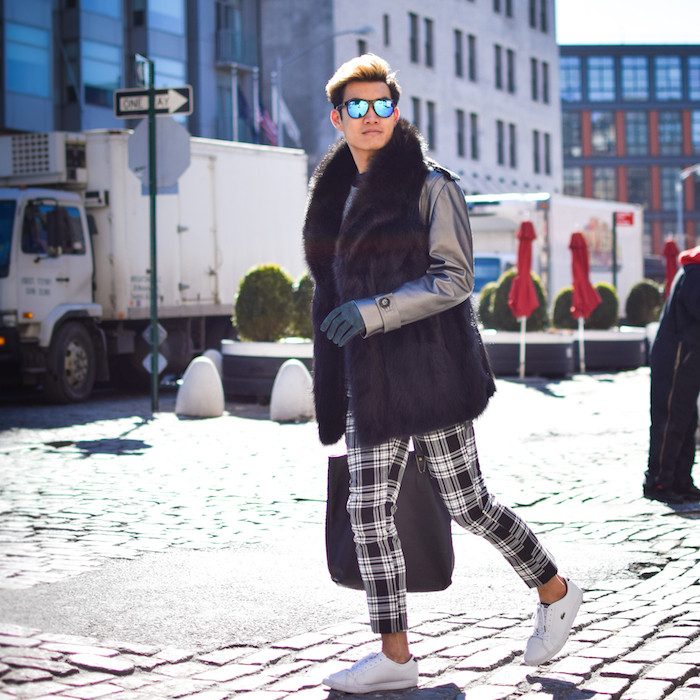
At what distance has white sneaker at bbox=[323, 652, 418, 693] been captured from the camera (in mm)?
3682

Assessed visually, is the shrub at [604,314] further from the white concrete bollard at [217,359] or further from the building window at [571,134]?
the building window at [571,134]

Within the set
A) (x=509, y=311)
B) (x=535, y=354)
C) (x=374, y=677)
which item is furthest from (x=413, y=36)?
(x=374, y=677)

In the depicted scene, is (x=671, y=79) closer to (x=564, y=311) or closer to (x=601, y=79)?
(x=601, y=79)

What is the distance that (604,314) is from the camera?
72.3 feet

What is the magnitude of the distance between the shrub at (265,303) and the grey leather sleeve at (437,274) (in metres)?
11.4

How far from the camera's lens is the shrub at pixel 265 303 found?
15258 mm

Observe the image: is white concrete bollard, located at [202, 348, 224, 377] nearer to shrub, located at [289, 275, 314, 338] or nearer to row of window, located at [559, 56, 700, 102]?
shrub, located at [289, 275, 314, 338]

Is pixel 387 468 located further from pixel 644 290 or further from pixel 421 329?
pixel 644 290

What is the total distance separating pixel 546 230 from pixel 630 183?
236 feet

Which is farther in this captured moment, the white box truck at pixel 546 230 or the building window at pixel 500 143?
the building window at pixel 500 143

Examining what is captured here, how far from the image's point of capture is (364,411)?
3719mm

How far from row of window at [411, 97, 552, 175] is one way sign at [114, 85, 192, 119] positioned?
36.6m

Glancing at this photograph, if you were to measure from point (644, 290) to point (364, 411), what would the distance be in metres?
23.3

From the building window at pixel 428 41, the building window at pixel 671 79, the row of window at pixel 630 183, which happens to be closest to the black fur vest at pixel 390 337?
the building window at pixel 428 41
